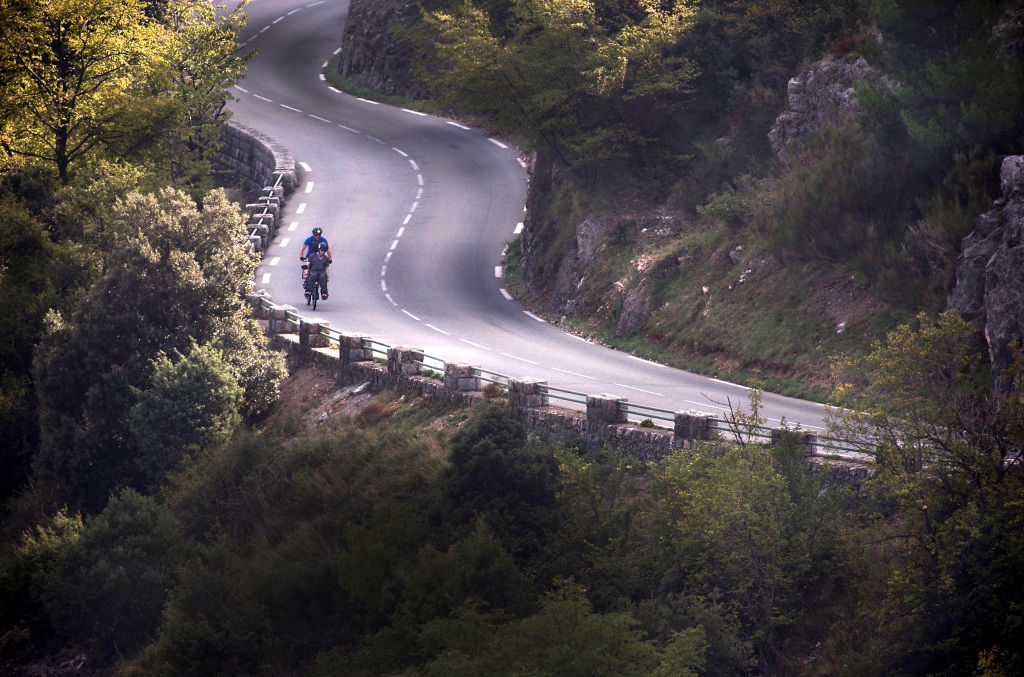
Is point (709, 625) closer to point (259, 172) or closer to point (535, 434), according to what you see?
point (535, 434)

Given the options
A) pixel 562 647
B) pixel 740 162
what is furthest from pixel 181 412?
pixel 740 162

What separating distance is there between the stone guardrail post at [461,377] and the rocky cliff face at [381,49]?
34.1 m

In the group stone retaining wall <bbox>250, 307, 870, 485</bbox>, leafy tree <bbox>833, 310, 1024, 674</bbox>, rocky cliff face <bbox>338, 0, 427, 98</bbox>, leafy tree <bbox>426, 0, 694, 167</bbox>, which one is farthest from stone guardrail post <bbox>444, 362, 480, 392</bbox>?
rocky cliff face <bbox>338, 0, 427, 98</bbox>

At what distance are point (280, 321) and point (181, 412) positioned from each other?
234 inches

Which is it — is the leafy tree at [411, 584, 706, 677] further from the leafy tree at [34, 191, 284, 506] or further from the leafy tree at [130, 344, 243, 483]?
the leafy tree at [34, 191, 284, 506]

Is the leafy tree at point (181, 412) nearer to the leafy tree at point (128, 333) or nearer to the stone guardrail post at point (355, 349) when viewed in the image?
the leafy tree at point (128, 333)

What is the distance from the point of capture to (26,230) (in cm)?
3259

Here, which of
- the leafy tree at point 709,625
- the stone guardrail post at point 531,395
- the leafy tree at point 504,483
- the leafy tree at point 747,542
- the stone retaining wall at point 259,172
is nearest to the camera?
the leafy tree at point 709,625

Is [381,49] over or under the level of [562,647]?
over

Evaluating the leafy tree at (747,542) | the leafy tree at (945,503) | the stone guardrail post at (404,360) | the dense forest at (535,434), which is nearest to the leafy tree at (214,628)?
the dense forest at (535,434)

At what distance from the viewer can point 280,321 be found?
3228 centimetres

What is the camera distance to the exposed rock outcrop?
2806cm

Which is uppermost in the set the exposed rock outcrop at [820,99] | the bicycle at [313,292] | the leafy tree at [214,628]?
the exposed rock outcrop at [820,99]

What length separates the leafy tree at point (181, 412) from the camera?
26938 mm
